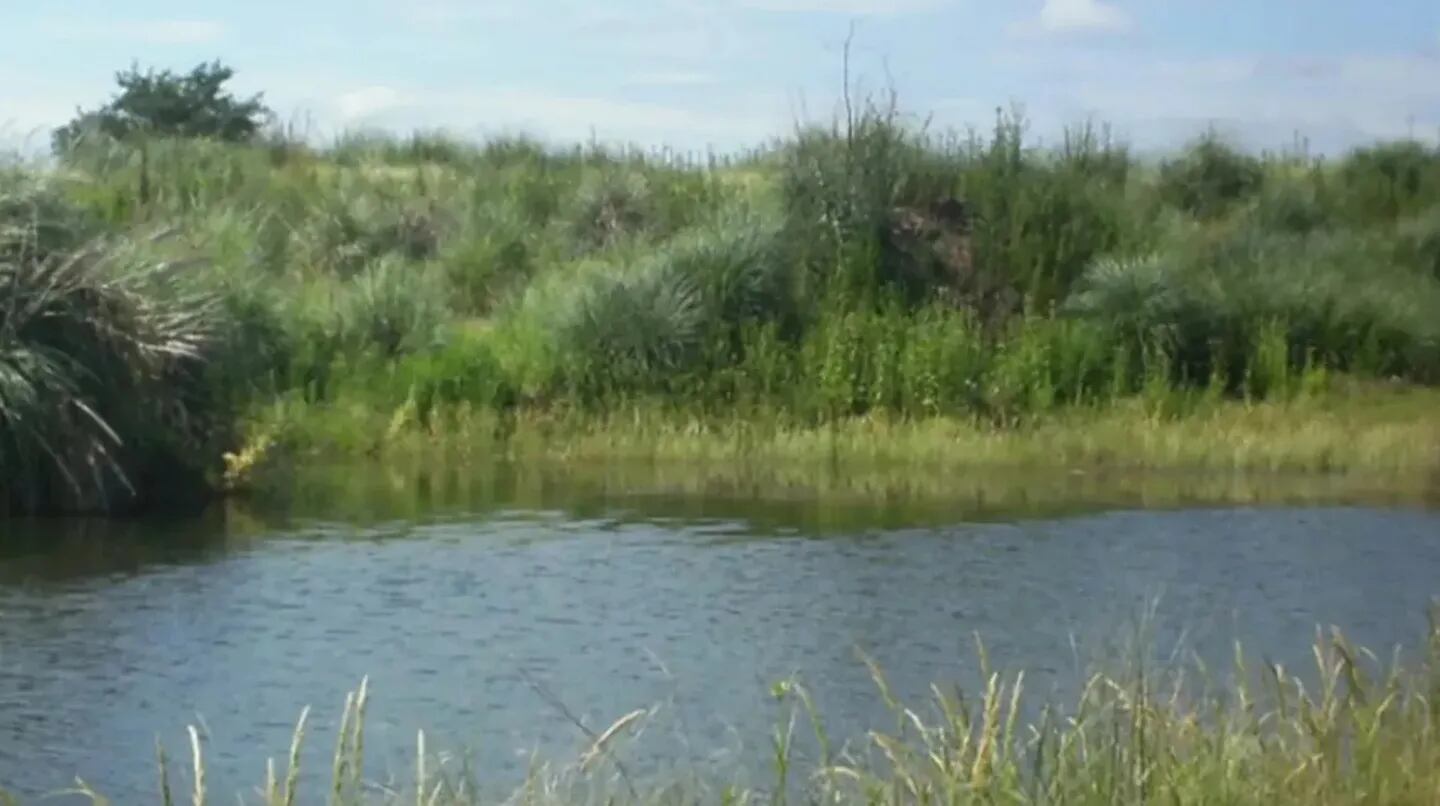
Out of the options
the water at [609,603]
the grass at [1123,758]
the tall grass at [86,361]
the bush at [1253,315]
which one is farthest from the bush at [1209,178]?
the grass at [1123,758]

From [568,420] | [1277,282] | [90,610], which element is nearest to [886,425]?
[568,420]

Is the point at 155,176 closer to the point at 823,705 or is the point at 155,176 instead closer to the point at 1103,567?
the point at 1103,567

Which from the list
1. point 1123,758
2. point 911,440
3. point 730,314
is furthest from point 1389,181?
point 1123,758

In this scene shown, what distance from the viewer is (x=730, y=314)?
86.4 feet

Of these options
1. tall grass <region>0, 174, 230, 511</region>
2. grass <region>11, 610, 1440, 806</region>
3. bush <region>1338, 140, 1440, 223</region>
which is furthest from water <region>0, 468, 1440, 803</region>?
bush <region>1338, 140, 1440, 223</region>

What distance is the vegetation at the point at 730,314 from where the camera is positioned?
19688mm

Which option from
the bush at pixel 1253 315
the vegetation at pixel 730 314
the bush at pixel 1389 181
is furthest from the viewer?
the bush at pixel 1389 181

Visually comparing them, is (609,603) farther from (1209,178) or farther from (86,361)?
(1209,178)

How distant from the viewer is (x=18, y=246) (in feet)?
62.6

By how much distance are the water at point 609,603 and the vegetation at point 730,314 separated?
162cm

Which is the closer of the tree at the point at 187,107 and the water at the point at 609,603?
the water at the point at 609,603

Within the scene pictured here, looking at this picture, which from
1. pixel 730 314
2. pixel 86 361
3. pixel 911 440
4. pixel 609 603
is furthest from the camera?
pixel 730 314

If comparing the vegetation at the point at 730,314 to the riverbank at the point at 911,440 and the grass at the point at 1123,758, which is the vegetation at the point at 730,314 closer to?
the riverbank at the point at 911,440

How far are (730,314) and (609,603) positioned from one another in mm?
11850
